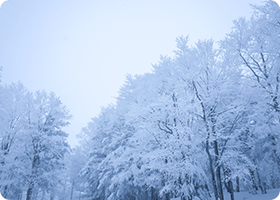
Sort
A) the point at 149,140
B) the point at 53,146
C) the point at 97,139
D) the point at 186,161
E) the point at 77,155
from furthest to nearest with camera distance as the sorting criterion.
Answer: the point at 77,155
the point at 97,139
the point at 53,146
the point at 149,140
the point at 186,161

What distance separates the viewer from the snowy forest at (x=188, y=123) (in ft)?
29.6

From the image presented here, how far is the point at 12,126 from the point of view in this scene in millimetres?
14109

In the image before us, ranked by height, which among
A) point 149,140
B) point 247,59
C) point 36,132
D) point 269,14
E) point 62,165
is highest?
point 269,14

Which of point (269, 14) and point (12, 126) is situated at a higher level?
point (269, 14)

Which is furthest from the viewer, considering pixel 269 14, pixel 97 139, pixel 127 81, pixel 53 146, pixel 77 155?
pixel 77 155

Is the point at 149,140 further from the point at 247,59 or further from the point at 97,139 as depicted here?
the point at 97,139

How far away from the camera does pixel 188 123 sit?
34.9 feet

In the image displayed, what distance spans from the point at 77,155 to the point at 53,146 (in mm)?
12793

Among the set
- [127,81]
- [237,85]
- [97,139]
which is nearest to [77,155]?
[97,139]

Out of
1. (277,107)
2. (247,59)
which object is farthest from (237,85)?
(277,107)

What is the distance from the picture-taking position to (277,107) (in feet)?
28.8

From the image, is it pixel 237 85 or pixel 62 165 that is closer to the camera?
pixel 237 85

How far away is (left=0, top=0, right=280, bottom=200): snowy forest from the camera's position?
903 centimetres

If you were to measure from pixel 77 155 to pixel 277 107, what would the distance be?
26.4 m
